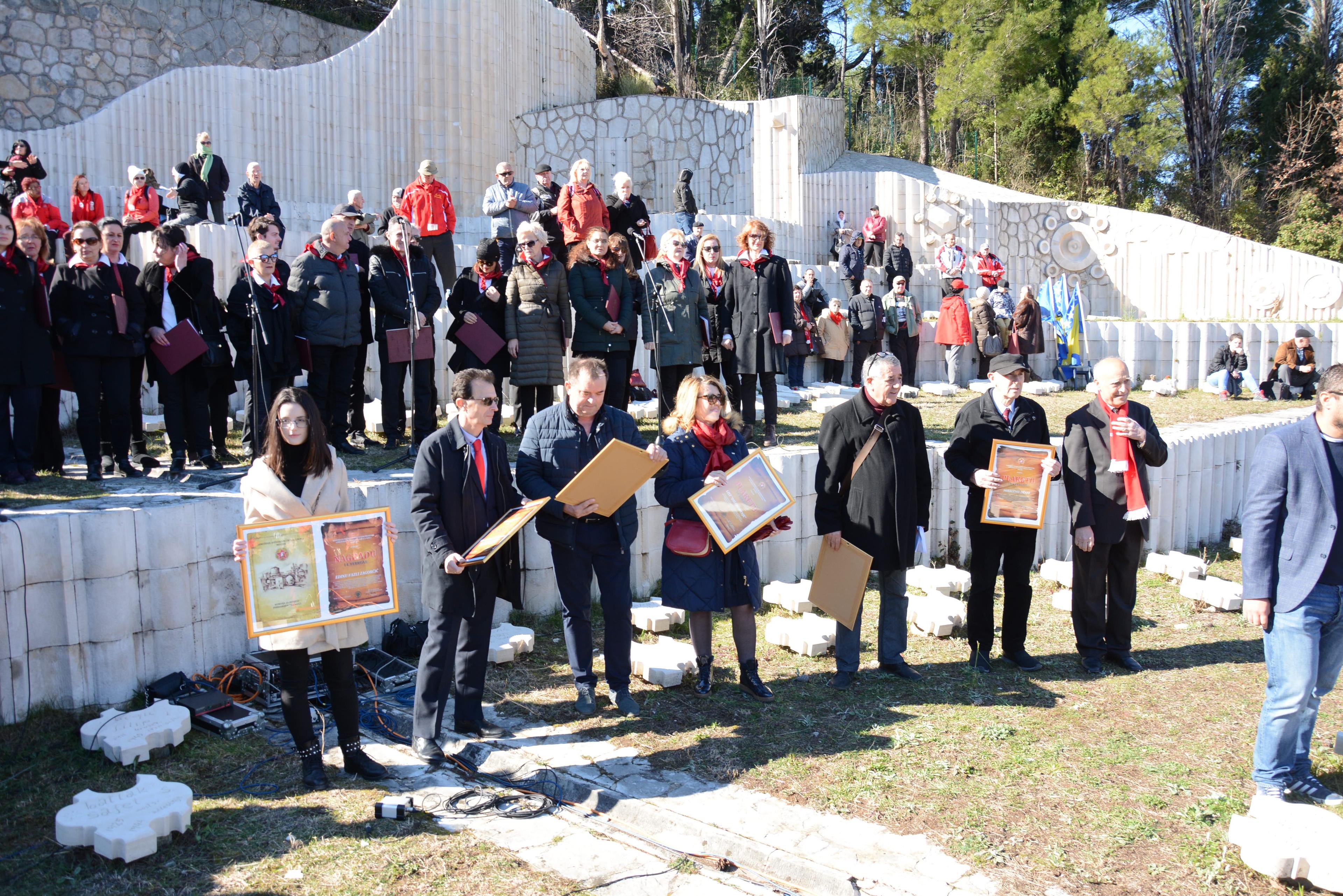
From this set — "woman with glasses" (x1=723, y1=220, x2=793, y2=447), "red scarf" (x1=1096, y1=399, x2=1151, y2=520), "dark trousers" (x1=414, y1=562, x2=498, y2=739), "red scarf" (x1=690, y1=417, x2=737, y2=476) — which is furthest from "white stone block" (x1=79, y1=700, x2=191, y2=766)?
"woman with glasses" (x1=723, y1=220, x2=793, y2=447)

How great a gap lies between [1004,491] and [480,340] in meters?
4.28

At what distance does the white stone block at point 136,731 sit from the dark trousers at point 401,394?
136 inches

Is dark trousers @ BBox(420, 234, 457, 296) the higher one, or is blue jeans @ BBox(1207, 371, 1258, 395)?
dark trousers @ BBox(420, 234, 457, 296)

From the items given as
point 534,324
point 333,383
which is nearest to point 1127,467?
point 534,324

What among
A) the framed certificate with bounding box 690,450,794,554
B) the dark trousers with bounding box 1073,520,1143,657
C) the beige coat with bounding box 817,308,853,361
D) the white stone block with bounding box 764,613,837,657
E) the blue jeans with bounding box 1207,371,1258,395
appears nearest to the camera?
the framed certificate with bounding box 690,450,794,554

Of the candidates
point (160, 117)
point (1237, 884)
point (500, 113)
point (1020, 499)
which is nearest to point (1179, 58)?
Result: point (500, 113)

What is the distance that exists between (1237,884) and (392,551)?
3.67 meters

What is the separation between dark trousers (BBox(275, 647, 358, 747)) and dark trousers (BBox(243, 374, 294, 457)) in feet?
9.29

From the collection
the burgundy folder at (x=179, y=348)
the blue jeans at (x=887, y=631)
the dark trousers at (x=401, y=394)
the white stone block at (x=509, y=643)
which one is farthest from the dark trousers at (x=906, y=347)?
the burgundy folder at (x=179, y=348)

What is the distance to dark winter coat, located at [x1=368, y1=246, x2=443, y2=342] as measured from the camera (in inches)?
339

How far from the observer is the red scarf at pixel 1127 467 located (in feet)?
20.6

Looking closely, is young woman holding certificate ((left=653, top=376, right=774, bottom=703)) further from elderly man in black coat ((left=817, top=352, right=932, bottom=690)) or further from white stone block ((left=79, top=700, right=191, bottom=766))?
white stone block ((left=79, top=700, right=191, bottom=766))

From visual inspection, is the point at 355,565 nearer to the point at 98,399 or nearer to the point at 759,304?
the point at 98,399

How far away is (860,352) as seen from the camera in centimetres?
1530
